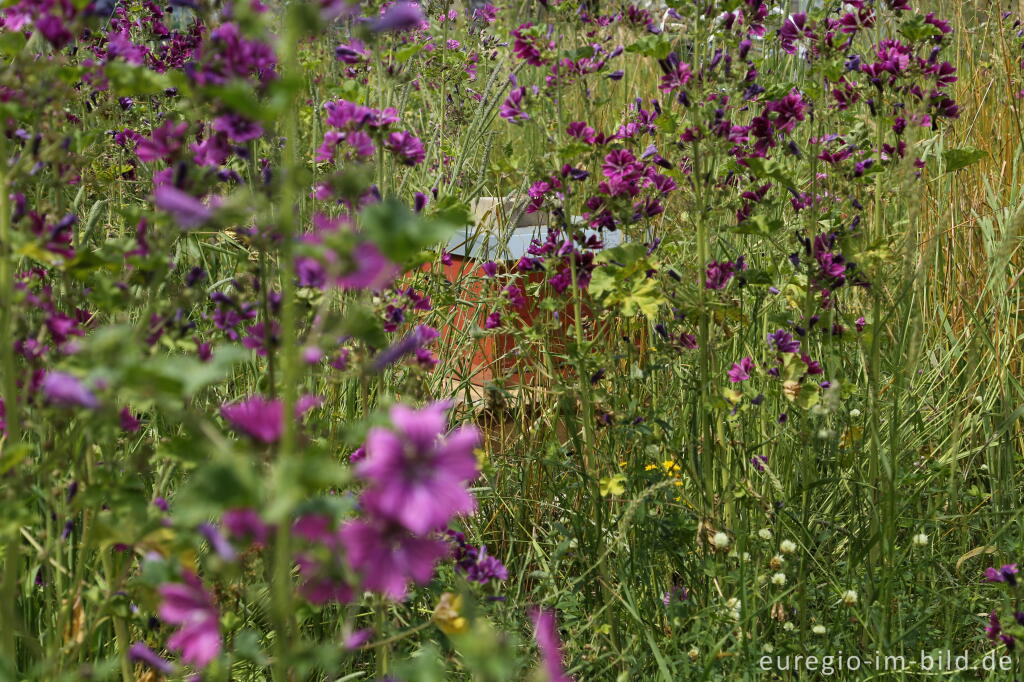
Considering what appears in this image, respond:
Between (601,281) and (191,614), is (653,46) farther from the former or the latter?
(191,614)

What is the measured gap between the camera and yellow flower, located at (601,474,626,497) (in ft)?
5.81

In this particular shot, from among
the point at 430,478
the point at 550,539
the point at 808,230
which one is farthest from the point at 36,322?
the point at 808,230

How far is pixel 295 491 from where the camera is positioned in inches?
23.9

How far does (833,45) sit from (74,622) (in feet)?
5.73

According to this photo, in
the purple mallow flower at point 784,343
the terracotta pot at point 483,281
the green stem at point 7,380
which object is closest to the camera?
the green stem at point 7,380

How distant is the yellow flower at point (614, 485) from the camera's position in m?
1.77

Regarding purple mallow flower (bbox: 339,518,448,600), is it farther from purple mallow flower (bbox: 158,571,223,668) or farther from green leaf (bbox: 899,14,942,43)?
green leaf (bbox: 899,14,942,43)

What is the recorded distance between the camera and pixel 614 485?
178cm

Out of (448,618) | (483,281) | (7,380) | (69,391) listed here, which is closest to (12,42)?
(7,380)

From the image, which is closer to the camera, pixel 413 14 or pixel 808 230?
pixel 413 14

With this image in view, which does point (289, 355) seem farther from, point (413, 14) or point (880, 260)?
point (880, 260)

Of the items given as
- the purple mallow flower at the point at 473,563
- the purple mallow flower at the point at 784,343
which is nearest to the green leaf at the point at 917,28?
the purple mallow flower at the point at 784,343

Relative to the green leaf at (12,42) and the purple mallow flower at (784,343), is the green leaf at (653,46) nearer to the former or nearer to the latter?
the purple mallow flower at (784,343)

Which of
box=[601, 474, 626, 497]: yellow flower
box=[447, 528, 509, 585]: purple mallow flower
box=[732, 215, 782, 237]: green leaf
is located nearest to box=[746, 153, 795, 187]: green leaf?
box=[732, 215, 782, 237]: green leaf
